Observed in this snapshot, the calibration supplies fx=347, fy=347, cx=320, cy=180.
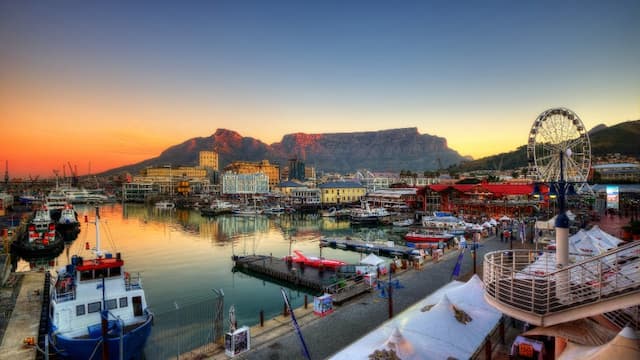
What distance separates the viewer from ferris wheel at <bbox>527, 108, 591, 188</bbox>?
1561 inches

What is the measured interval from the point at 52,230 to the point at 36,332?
38.1 m

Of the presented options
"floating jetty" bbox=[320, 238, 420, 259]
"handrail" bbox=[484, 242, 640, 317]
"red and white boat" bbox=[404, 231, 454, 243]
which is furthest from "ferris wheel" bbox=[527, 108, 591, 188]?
"handrail" bbox=[484, 242, 640, 317]

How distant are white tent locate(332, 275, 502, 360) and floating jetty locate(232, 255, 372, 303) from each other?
8.04 meters

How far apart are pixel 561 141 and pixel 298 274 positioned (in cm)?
3506

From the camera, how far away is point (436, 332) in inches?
448

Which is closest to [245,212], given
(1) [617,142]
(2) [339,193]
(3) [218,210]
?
(3) [218,210]

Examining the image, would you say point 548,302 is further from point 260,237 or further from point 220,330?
point 260,237

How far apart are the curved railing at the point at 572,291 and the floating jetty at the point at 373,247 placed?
29703 millimetres

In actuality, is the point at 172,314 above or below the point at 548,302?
below

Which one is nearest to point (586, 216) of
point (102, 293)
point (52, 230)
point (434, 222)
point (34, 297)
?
point (434, 222)

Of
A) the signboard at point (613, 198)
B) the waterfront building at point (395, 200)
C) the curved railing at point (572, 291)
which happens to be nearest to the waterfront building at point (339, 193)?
the waterfront building at point (395, 200)

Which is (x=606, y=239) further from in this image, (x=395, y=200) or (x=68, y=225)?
(x=68, y=225)

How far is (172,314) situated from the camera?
23.1 m

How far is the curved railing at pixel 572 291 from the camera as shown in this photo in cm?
649
